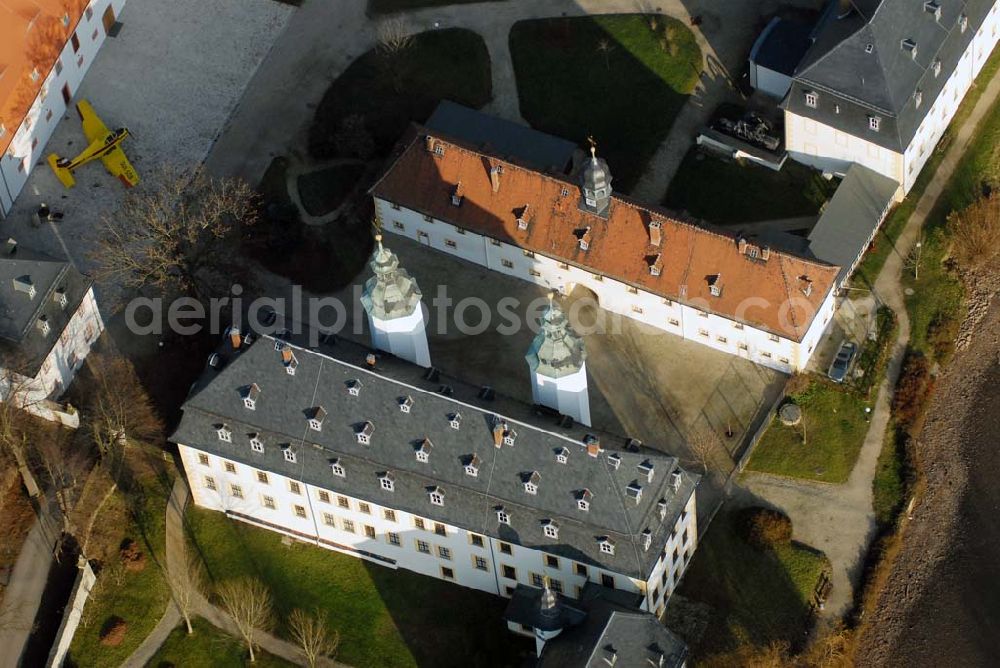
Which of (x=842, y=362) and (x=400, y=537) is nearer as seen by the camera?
(x=400, y=537)

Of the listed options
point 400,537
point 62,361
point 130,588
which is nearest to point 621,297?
point 400,537

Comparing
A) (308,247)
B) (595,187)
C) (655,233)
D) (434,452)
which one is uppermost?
(595,187)

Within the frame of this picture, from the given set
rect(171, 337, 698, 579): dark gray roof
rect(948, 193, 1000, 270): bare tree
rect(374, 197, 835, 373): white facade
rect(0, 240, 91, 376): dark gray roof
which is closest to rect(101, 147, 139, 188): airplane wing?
rect(0, 240, 91, 376): dark gray roof

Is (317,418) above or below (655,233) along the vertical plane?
below

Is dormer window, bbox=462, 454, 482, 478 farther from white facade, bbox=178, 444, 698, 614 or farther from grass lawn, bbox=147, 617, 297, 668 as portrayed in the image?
grass lawn, bbox=147, 617, 297, 668

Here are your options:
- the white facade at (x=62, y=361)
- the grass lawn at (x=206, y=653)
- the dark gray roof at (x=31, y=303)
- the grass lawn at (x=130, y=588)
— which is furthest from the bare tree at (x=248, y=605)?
the dark gray roof at (x=31, y=303)

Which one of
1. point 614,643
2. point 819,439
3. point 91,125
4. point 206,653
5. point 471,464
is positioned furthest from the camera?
point 91,125

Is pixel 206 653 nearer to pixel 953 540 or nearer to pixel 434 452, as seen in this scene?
pixel 434 452
